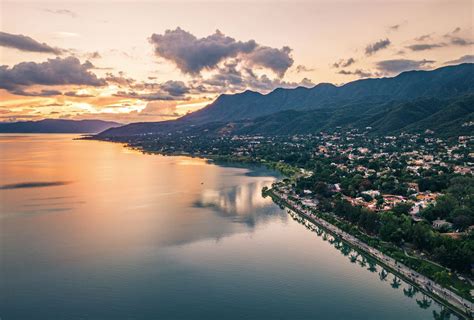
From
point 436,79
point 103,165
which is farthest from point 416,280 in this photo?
point 436,79

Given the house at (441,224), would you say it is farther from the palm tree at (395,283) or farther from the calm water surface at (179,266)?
the palm tree at (395,283)

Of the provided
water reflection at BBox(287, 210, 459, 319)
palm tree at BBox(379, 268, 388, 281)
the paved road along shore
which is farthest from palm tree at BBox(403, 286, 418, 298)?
A: palm tree at BBox(379, 268, 388, 281)

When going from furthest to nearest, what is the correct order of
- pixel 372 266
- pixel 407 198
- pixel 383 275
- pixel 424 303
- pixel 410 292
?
pixel 407 198 → pixel 372 266 → pixel 383 275 → pixel 410 292 → pixel 424 303

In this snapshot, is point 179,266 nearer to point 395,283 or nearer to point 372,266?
point 372,266

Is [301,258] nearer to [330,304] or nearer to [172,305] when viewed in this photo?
[330,304]

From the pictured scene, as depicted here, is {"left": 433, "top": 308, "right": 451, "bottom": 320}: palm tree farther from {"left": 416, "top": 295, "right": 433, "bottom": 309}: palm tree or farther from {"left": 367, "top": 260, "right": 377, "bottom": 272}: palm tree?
{"left": 367, "top": 260, "right": 377, "bottom": 272}: palm tree

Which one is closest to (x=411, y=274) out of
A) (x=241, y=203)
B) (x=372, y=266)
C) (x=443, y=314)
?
(x=372, y=266)
